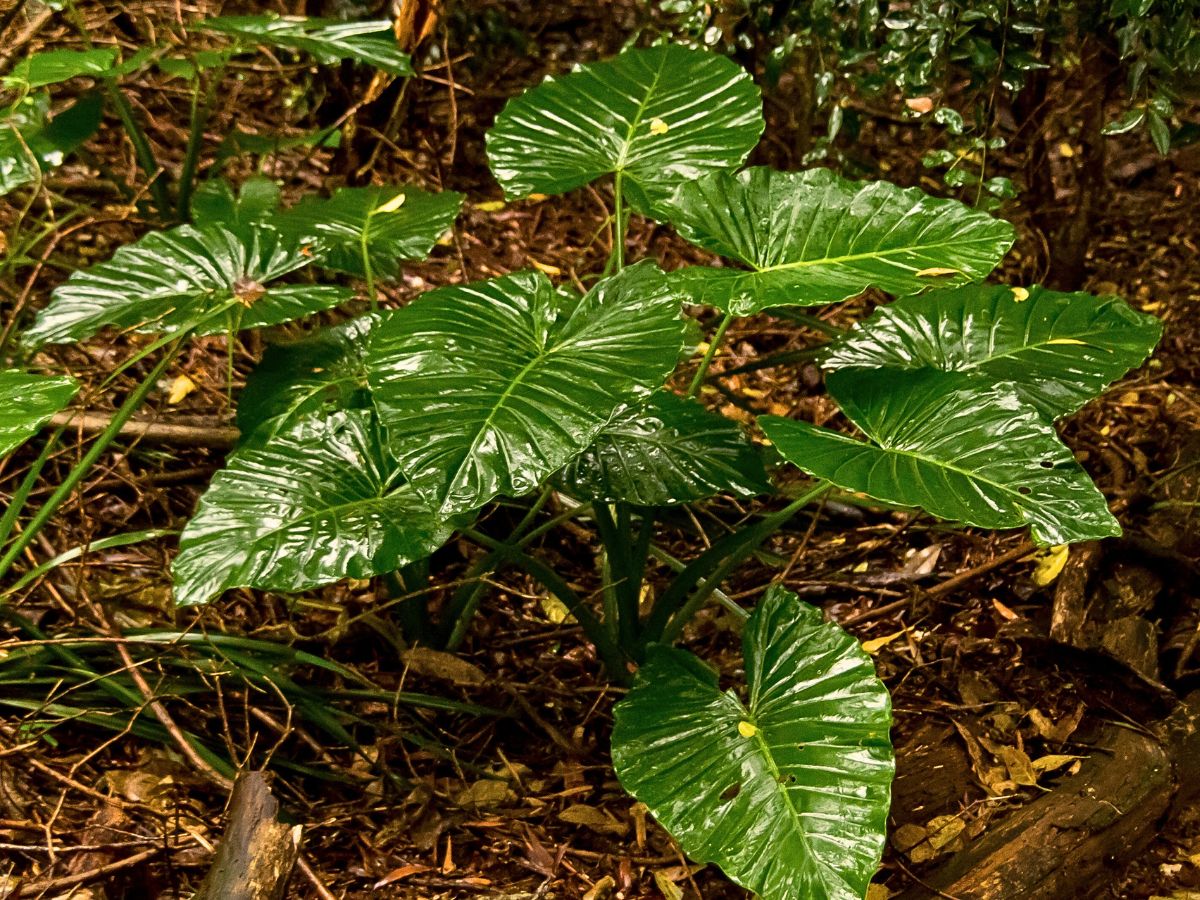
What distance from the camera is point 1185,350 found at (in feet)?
8.87

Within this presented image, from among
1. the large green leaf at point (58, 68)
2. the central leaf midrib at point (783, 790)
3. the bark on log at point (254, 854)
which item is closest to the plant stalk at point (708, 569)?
the central leaf midrib at point (783, 790)

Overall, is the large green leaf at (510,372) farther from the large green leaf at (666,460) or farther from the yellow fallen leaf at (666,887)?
the yellow fallen leaf at (666,887)

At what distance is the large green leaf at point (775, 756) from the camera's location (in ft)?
4.07

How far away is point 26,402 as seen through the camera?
142 cm

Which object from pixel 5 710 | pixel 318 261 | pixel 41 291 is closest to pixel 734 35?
pixel 318 261

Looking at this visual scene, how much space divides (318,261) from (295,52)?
1.78m

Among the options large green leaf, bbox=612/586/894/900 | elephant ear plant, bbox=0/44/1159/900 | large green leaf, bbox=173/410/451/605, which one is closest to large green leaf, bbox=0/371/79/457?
elephant ear plant, bbox=0/44/1159/900

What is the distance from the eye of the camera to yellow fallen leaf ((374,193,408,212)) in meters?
2.08

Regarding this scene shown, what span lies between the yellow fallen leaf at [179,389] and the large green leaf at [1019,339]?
5.14 ft

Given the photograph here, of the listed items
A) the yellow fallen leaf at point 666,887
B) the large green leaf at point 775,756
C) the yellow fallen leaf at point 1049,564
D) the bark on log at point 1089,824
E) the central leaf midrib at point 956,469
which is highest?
the central leaf midrib at point 956,469

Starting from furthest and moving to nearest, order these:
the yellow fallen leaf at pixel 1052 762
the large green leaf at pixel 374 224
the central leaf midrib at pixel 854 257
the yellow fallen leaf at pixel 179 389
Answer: the yellow fallen leaf at pixel 179 389
the large green leaf at pixel 374 224
the yellow fallen leaf at pixel 1052 762
the central leaf midrib at pixel 854 257

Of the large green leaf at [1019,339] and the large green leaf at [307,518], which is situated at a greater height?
the large green leaf at [1019,339]

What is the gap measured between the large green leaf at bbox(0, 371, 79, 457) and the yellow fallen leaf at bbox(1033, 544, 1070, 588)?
1.73 meters

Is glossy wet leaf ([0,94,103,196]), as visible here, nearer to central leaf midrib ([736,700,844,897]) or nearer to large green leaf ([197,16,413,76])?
large green leaf ([197,16,413,76])
